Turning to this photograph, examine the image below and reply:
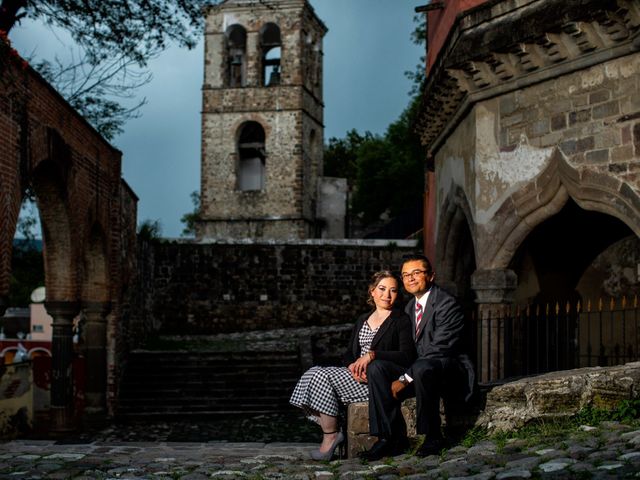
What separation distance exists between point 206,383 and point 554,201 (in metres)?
9.60

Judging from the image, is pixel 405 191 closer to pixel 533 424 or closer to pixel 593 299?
pixel 593 299

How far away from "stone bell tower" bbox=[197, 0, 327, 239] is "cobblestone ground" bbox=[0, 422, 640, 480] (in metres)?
27.0

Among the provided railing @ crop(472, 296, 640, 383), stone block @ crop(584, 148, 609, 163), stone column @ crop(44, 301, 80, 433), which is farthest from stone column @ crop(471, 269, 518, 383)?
stone column @ crop(44, 301, 80, 433)

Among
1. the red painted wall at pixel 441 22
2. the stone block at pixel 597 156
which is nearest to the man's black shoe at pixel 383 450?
the stone block at pixel 597 156

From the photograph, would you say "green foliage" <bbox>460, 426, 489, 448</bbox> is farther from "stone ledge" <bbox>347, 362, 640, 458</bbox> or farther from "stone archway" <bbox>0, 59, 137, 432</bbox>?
"stone archway" <bbox>0, 59, 137, 432</bbox>

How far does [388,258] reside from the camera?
24.7m

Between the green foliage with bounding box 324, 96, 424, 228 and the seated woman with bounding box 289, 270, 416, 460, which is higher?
the green foliage with bounding box 324, 96, 424, 228

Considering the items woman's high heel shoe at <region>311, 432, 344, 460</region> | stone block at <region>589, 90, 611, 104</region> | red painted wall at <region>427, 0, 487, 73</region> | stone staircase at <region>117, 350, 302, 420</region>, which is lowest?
stone staircase at <region>117, 350, 302, 420</region>

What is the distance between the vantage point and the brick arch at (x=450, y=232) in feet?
34.8

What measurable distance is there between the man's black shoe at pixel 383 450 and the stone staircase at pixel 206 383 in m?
9.13

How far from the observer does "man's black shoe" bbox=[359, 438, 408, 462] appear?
6039mm

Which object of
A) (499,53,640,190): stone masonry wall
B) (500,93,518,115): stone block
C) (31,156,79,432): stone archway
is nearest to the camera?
(499,53,640,190): stone masonry wall

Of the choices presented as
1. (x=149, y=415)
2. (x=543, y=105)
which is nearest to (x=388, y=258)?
(x=149, y=415)

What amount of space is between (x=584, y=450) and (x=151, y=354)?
13.1m
